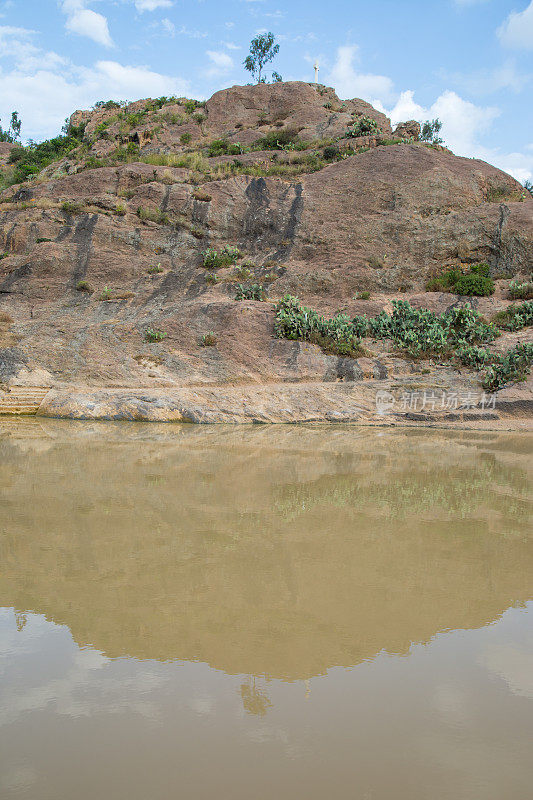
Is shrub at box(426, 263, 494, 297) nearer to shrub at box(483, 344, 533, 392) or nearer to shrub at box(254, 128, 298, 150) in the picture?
shrub at box(483, 344, 533, 392)

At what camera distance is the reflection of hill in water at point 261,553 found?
3.01 metres

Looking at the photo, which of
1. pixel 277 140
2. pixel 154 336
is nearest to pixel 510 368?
pixel 154 336

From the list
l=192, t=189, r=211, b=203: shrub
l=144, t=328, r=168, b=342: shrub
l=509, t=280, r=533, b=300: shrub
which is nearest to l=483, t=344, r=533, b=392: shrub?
l=509, t=280, r=533, b=300: shrub

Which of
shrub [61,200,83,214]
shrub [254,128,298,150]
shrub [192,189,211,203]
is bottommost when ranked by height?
shrub [61,200,83,214]

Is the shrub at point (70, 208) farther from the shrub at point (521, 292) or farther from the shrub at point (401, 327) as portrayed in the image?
the shrub at point (521, 292)

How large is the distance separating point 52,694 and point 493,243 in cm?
2287

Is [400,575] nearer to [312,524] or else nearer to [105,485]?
[312,524]

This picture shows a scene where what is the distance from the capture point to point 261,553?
4309mm

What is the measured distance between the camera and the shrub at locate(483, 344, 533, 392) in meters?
15.1

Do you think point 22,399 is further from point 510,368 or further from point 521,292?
point 521,292

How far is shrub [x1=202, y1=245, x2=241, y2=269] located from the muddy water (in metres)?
17.0

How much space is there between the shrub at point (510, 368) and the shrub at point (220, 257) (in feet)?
37.9

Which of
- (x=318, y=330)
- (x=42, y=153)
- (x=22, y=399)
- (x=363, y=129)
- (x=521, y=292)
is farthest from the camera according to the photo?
(x=42, y=153)

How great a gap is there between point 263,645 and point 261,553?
4.76 ft
